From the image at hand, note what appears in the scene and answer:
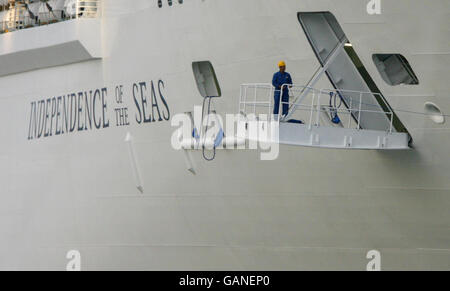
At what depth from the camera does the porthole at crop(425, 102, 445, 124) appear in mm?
12750

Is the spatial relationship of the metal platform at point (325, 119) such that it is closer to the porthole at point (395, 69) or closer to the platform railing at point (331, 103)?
the platform railing at point (331, 103)

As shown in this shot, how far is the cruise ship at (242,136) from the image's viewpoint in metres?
12.8

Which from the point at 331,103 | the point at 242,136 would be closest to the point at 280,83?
the point at 331,103

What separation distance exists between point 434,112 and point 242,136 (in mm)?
2860

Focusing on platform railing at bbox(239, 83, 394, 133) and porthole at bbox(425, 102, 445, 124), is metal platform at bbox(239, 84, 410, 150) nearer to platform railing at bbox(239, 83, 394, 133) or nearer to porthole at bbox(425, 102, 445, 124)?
platform railing at bbox(239, 83, 394, 133)

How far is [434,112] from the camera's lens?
12.8 metres

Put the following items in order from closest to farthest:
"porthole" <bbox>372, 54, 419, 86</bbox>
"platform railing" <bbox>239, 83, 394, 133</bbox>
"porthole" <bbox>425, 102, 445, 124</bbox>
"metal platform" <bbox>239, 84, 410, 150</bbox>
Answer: "metal platform" <bbox>239, 84, 410, 150</bbox> → "porthole" <bbox>425, 102, 445, 124</bbox> → "porthole" <bbox>372, 54, 419, 86</bbox> → "platform railing" <bbox>239, 83, 394, 133</bbox>

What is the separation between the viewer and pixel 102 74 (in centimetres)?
1733

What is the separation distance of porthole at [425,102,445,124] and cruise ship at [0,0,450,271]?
0.03 m

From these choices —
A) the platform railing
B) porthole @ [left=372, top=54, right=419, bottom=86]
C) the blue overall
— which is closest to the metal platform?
the platform railing

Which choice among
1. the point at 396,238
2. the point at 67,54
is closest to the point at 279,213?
the point at 396,238

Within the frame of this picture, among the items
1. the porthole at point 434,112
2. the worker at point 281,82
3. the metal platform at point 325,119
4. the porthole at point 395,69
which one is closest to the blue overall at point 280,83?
the worker at point 281,82

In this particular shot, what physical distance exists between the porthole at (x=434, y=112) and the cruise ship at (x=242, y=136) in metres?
0.03
